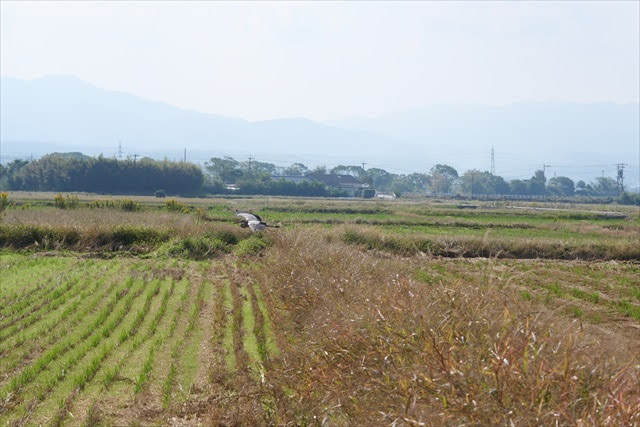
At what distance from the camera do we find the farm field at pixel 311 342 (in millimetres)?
4098

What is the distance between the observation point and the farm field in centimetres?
410

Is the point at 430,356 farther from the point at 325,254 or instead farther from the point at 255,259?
the point at 255,259

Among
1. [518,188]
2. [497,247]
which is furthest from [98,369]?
[518,188]

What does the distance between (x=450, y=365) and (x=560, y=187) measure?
123 metres

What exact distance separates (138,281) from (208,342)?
6.20 meters

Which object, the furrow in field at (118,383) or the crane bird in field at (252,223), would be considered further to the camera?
the crane bird in field at (252,223)

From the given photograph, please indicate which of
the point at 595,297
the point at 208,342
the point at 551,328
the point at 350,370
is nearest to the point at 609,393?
the point at 551,328

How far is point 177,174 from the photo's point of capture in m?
62.8

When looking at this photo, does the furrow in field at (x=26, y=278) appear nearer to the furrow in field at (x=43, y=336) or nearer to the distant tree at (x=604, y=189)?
the furrow in field at (x=43, y=336)

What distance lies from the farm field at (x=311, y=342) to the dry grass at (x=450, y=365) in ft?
0.05

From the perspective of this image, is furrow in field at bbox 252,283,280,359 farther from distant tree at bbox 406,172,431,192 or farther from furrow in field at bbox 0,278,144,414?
distant tree at bbox 406,172,431,192

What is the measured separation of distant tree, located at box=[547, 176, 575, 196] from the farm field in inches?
4114

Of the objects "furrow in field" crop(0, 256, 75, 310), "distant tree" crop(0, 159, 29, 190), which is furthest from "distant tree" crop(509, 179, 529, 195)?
"furrow in field" crop(0, 256, 75, 310)

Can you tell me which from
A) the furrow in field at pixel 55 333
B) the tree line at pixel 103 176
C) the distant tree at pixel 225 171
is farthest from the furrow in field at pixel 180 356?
the distant tree at pixel 225 171
